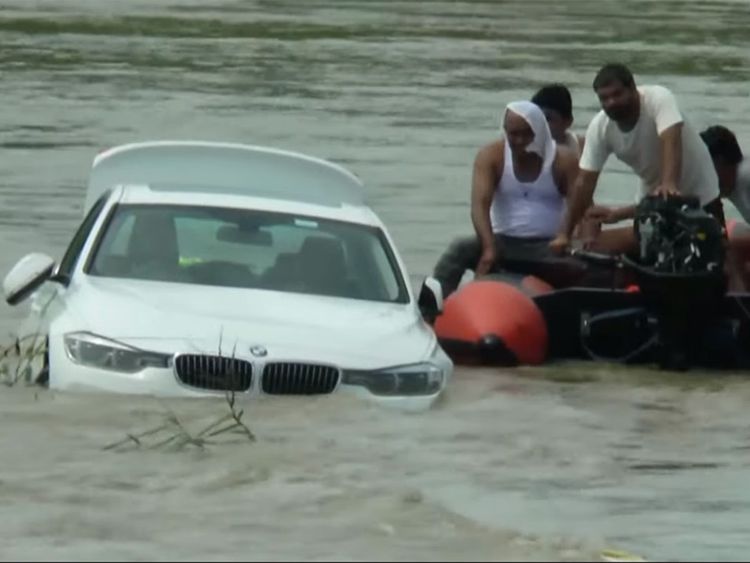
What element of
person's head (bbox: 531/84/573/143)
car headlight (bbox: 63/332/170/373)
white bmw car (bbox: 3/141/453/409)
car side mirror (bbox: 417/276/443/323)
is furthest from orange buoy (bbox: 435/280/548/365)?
car headlight (bbox: 63/332/170/373)

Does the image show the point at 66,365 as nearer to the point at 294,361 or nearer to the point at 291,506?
the point at 294,361

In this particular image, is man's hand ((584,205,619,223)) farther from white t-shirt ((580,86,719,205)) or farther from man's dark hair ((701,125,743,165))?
man's dark hair ((701,125,743,165))

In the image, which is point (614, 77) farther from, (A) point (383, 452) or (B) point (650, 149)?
(A) point (383, 452)

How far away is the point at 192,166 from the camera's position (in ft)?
47.3

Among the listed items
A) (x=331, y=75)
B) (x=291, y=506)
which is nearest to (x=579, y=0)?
(x=331, y=75)

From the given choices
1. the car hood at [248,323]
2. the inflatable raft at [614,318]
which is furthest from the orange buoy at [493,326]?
the car hood at [248,323]

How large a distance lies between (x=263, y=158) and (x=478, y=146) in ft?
53.8

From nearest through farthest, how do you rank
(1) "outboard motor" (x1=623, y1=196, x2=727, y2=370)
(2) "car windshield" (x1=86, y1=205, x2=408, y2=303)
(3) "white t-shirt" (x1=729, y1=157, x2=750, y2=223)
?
(2) "car windshield" (x1=86, y1=205, x2=408, y2=303) < (1) "outboard motor" (x1=623, y1=196, x2=727, y2=370) < (3) "white t-shirt" (x1=729, y1=157, x2=750, y2=223)

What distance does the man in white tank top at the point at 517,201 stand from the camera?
1573 cm

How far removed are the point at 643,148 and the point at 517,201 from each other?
968mm

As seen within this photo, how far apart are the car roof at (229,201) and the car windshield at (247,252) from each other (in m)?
0.06

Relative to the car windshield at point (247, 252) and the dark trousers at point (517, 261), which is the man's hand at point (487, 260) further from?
the car windshield at point (247, 252)

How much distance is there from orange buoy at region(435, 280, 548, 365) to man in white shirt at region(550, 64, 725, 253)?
43cm

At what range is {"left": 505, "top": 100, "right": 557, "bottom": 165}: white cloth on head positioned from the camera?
15.4 m
